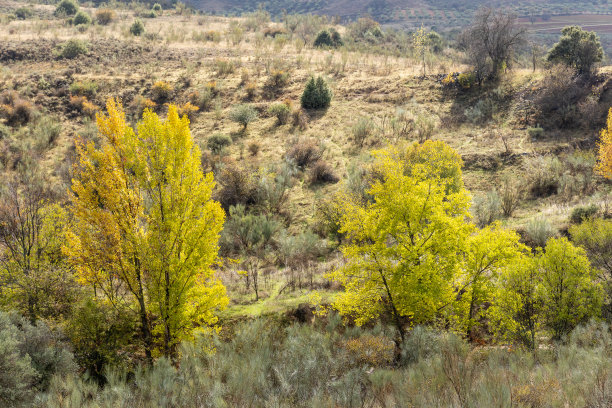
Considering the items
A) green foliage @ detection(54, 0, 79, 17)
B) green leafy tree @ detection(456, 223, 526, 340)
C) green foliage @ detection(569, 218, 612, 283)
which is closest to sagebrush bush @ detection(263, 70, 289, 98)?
green foliage @ detection(569, 218, 612, 283)

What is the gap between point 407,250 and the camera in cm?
957

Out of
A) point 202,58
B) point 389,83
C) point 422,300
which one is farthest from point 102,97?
point 422,300

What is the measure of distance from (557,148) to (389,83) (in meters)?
18.0

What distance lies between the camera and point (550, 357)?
762 cm

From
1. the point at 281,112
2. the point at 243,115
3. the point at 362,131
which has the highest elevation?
the point at 281,112

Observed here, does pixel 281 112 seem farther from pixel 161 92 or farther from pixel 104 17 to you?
pixel 104 17

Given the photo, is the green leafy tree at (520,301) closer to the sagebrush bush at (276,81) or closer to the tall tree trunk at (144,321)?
the tall tree trunk at (144,321)

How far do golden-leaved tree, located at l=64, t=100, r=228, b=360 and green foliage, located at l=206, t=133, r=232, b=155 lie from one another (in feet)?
72.4

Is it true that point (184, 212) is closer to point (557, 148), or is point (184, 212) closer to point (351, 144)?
point (351, 144)

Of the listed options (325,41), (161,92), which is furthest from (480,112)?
(161,92)

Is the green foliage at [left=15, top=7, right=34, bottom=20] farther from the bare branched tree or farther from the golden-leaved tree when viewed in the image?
the golden-leaved tree

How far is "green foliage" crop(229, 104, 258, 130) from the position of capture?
32.2 metres

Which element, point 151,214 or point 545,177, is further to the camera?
point 545,177

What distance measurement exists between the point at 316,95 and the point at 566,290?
29.0 meters
